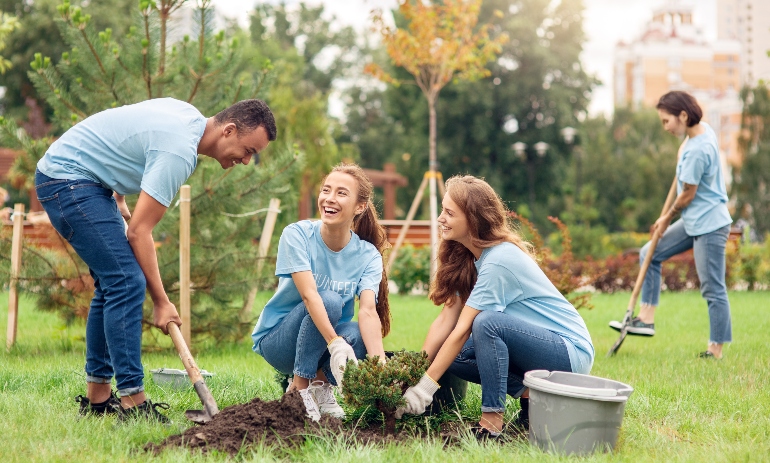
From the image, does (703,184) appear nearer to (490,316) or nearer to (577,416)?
(490,316)

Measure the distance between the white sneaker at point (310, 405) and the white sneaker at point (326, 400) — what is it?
85 mm

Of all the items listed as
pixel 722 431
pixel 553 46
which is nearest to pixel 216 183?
pixel 722 431

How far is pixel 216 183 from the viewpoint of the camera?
546cm

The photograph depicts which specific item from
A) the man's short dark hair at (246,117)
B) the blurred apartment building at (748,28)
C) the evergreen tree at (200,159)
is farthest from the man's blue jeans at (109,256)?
the blurred apartment building at (748,28)

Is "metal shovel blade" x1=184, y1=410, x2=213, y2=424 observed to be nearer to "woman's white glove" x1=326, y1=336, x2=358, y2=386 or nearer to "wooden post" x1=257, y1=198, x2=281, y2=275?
"woman's white glove" x1=326, y1=336, x2=358, y2=386

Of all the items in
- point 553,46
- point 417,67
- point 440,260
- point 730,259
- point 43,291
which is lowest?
point 730,259

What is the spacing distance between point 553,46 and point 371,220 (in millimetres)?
24082

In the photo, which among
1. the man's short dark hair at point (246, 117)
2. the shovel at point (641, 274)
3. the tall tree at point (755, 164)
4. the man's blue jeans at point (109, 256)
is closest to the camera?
the man's blue jeans at point (109, 256)

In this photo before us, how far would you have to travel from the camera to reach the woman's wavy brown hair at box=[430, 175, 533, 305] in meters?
3.26

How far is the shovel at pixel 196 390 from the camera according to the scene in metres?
3.10

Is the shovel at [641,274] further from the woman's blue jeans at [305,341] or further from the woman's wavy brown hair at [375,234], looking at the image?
the woman's blue jeans at [305,341]

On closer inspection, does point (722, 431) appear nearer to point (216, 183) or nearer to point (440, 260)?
point (440, 260)

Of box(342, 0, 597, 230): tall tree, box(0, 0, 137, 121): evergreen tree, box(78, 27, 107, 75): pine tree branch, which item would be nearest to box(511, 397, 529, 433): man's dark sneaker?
box(78, 27, 107, 75): pine tree branch

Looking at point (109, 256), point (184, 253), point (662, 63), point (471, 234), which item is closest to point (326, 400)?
point (471, 234)
